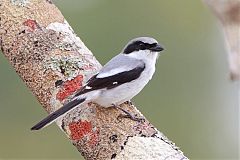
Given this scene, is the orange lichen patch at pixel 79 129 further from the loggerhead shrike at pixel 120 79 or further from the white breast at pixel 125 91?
the white breast at pixel 125 91

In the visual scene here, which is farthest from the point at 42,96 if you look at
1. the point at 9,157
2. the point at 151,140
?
the point at 9,157

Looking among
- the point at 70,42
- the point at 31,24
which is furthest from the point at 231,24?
the point at 31,24

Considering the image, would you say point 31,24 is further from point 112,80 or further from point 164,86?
point 164,86

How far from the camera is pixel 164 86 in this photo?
25.2ft

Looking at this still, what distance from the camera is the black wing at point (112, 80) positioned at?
2746 millimetres

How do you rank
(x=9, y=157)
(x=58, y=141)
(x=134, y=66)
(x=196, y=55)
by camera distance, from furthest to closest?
(x=196, y=55), (x=58, y=141), (x=9, y=157), (x=134, y=66)

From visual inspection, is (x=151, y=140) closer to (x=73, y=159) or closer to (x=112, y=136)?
(x=112, y=136)

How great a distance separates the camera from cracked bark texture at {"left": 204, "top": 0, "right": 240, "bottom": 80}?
7.50 feet

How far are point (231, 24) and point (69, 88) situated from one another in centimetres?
65

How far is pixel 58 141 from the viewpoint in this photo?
7.52 m

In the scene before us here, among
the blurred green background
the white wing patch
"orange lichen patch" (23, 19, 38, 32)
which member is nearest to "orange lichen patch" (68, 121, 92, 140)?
the white wing patch

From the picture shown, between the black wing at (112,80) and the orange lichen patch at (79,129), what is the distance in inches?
5.8

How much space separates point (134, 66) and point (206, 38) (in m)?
5.80

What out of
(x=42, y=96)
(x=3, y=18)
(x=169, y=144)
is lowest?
(x=169, y=144)
